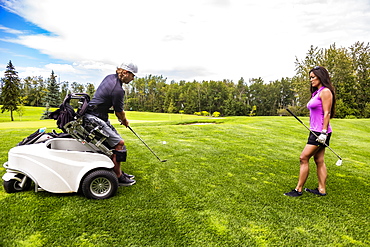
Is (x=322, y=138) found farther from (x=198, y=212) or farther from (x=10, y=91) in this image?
(x=10, y=91)

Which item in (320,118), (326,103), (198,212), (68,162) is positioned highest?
(326,103)

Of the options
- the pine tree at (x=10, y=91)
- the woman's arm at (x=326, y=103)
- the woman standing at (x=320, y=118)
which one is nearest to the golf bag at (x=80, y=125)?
the woman standing at (x=320, y=118)

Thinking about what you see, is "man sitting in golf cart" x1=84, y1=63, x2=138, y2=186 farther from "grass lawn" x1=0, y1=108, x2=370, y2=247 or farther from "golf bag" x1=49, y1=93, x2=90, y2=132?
"grass lawn" x1=0, y1=108, x2=370, y2=247

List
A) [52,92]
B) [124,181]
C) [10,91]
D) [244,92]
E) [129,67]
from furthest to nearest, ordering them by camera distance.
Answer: [244,92] < [52,92] < [10,91] < [124,181] < [129,67]

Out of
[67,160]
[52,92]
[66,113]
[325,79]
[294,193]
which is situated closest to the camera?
[67,160]

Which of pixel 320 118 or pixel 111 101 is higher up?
pixel 111 101

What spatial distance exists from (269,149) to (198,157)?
2708 mm

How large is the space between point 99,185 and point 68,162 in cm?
53

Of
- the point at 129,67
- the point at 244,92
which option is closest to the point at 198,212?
the point at 129,67

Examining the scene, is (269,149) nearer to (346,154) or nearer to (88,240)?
(346,154)

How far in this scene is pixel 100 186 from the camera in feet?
10.9

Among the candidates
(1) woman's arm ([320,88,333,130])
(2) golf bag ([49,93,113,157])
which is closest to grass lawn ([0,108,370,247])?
(2) golf bag ([49,93,113,157])

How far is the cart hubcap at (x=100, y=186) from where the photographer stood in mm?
3289

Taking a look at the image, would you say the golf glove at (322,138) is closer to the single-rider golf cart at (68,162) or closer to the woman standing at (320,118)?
the woman standing at (320,118)
